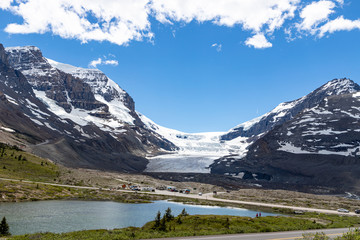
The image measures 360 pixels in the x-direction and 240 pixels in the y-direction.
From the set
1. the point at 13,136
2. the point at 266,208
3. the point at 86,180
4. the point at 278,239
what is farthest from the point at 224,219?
the point at 13,136

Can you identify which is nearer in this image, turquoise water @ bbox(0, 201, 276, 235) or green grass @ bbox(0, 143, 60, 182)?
turquoise water @ bbox(0, 201, 276, 235)

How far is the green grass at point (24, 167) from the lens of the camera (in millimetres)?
106312

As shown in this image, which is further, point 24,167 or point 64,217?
point 24,167

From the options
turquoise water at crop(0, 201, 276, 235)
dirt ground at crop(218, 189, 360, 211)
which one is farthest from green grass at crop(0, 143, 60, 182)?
dirt ground at crop(218, 189, 360, 211)

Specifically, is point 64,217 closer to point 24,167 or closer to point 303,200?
point 24,167

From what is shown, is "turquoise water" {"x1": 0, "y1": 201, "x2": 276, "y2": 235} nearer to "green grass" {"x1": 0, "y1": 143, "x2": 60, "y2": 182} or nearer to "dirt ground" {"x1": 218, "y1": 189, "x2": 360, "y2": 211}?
"green grass" {"x1": 0, "y1": 143, "x2": 60, "y2": 182}

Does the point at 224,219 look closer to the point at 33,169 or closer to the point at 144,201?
the point at 144,201

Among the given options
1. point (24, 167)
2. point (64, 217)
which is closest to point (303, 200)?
point (64, 217)

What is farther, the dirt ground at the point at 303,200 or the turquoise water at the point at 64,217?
the dirt ground at the point at 303,200

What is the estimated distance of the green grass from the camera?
349 ft

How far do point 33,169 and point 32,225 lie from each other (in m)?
78.3

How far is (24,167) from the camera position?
383 feet

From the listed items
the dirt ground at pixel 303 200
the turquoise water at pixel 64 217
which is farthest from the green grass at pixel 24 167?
the dirt ground at pixel 303 200

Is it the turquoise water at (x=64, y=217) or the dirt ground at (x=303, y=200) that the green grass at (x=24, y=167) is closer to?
the turquoise water at (x=64, y=217)
